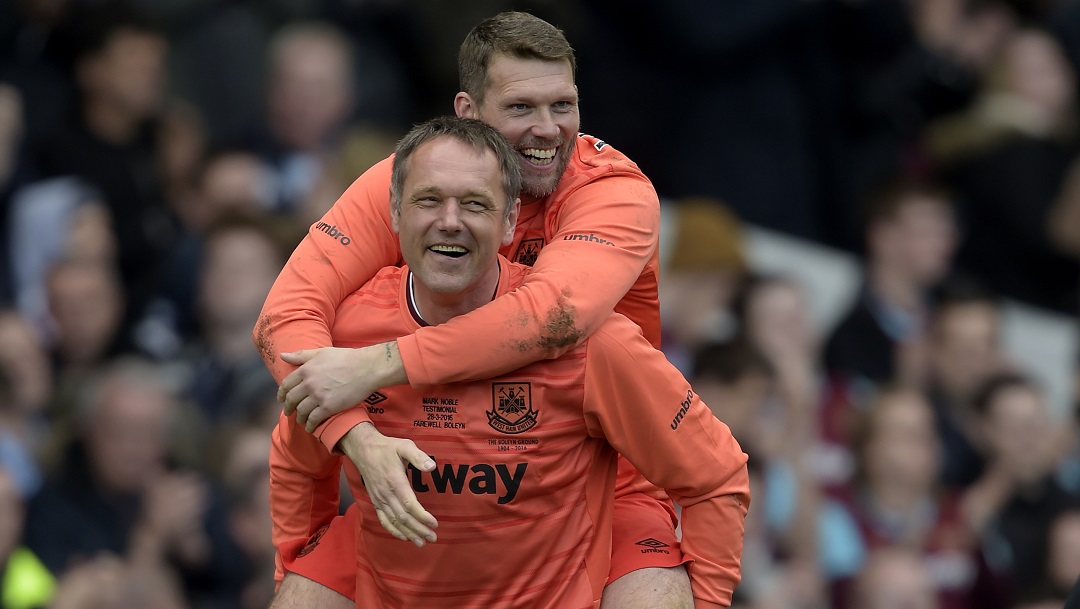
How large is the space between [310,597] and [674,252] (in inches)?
167

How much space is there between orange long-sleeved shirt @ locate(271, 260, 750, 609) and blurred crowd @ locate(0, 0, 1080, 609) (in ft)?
Answer: 9.59

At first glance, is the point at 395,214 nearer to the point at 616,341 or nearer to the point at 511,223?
the point at 511,223

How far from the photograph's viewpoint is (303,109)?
8898mm

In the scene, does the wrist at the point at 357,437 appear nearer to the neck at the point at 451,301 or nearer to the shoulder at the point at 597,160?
the neck at the point at 451,301

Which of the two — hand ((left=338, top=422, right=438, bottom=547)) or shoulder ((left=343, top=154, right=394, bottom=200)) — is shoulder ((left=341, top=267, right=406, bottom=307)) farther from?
hand ((left=338, top=422, right=438, bottom=547))

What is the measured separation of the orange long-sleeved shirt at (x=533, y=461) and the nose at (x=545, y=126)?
0.44 meters

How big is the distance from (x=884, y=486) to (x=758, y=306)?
1.04 metres

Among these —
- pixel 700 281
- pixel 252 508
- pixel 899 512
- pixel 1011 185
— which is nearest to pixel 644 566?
pixel 252 508

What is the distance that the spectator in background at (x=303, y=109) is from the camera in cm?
880

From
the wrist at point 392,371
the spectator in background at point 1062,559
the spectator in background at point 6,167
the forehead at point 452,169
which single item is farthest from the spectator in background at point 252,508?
the spectator in background at point 1062,559

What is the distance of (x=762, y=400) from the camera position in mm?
8438

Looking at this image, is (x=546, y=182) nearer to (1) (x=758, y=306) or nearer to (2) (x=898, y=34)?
(1) (x=758, y=306)

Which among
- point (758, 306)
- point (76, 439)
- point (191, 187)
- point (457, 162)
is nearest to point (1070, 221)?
point (758, 306)

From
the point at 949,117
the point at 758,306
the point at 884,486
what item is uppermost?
the point at 949,117
